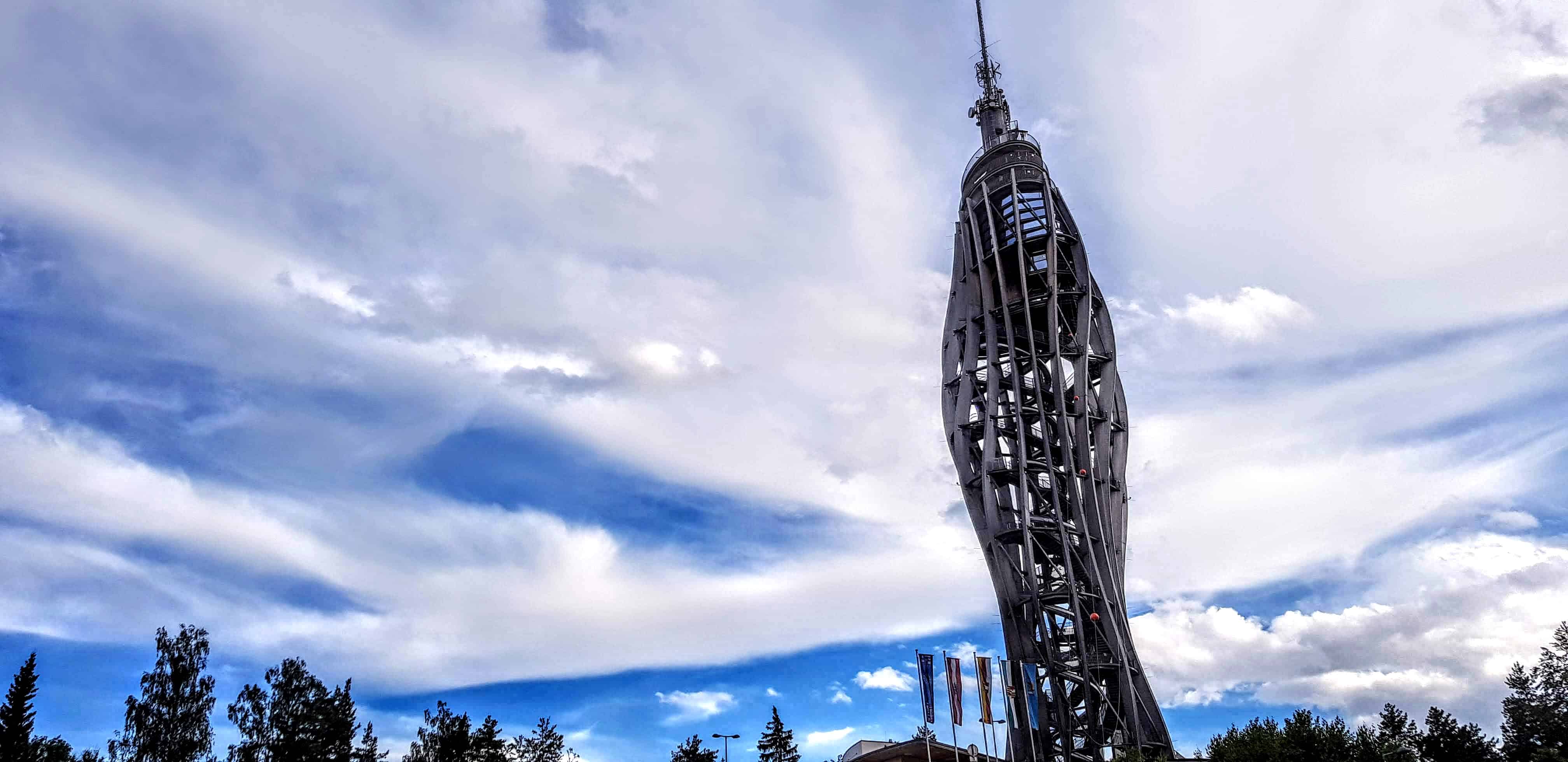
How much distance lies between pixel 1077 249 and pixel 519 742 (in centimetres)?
6919

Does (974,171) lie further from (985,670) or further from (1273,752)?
(1273,752)

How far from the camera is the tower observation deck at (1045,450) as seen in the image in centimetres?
6681

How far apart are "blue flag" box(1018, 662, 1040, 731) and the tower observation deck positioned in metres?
0.30

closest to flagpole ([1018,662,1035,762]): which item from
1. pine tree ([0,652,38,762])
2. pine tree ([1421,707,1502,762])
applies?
pine tree ([1421,707,1502,762])

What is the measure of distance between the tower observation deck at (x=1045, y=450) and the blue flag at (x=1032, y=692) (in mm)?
298

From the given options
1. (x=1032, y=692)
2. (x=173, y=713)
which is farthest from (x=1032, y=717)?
(x=173, y=713)

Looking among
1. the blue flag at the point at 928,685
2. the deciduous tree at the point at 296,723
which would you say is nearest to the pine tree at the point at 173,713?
the deciduous tree at the point at 296,723

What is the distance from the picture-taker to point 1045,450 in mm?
71625

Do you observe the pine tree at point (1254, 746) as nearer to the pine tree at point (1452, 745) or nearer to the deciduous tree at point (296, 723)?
the pine tree at point (1452, 745)

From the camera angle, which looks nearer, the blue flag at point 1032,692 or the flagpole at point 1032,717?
the blue flag at point 1032,692

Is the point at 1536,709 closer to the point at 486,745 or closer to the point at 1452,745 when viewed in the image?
the point at 1452,745

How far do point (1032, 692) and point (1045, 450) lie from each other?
1716cm

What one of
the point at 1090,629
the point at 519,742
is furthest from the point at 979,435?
the point at 519,742

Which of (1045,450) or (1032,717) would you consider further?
(1045,450)
